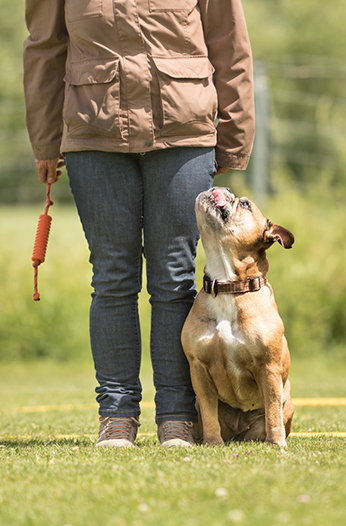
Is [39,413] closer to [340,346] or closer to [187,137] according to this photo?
[187,137]

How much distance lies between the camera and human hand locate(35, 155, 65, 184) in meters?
3.73

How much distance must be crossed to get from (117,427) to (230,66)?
1.95 m

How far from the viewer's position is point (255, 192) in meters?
16.5

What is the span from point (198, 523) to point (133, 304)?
1.70 meters

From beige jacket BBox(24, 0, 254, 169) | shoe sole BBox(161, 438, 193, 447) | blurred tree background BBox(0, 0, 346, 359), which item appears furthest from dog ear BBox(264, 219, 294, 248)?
blurred tree background BBox(0, 0, 346, 359)

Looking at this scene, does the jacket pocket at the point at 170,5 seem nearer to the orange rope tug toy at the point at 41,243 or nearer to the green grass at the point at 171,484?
the orange rope tug toy at the point at 41,243

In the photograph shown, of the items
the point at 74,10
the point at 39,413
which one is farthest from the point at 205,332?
the point at 39,413

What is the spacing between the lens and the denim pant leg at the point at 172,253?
3422mm

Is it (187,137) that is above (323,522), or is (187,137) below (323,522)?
above

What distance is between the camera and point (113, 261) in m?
3.44

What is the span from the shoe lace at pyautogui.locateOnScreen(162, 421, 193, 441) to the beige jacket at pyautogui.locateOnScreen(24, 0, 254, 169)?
140cm

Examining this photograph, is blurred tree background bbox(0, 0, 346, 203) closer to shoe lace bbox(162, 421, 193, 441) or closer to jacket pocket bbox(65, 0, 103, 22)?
jacket pocket bbox(65, 0, 103, 22)

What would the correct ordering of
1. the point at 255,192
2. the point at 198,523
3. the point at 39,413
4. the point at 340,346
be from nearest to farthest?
the point at 198,523
the point at 39,413
the point at 340,346
the point at 255,192

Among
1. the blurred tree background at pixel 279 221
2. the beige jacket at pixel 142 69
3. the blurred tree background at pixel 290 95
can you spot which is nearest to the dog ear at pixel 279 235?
the beige jacket at pixel 142 69
